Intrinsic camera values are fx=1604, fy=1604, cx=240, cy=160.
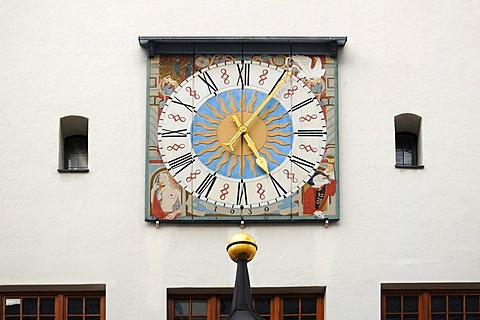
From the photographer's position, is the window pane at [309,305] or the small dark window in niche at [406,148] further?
the small dark window in niche at [406,148]

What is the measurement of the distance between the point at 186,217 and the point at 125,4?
233 cm

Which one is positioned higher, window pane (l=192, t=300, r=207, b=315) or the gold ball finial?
the gold ball finial

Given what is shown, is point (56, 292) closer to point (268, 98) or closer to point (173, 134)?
point (173, 134)

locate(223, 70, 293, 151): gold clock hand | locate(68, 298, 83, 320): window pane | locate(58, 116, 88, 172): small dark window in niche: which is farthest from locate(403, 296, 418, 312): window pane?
locate(58, 116, 88, 172): small dark window in niche

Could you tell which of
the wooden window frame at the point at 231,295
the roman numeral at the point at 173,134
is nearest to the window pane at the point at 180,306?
the wooden window frame at the point at 231,295

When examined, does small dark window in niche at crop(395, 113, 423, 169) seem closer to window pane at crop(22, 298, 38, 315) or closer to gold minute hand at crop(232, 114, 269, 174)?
gold minute hand at crop(232, 114, 269, 174)

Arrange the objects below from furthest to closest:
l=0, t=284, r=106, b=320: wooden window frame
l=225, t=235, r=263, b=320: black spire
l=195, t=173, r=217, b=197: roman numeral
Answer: l=195, t=173, r=217, b=197: roman numeral, l=0, t=284, r=106, b=320: wooden window frame, l=225, t=235, r=263, b=320: black spire

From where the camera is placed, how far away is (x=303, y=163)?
1634 centimetres

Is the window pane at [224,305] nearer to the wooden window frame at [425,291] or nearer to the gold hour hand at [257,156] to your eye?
the gold hour hand at [257,156]

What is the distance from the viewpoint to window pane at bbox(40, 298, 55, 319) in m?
16.1

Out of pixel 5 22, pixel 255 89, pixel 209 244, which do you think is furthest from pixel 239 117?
pixel 5 22

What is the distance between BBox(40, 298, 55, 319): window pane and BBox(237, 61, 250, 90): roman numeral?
2.93 meters

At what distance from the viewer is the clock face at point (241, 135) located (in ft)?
53.4

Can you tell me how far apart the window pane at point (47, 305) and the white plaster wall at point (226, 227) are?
216mm
